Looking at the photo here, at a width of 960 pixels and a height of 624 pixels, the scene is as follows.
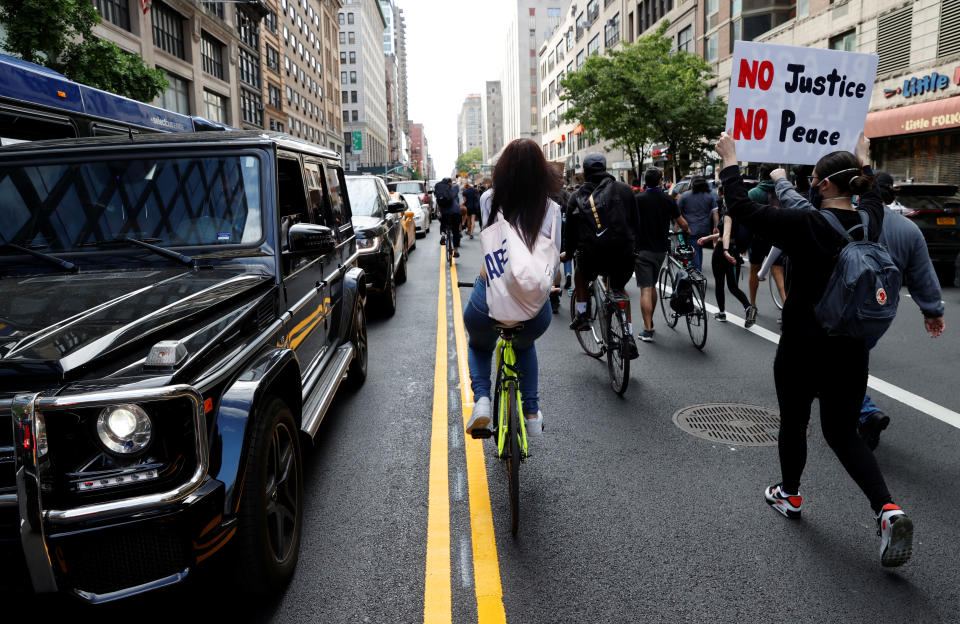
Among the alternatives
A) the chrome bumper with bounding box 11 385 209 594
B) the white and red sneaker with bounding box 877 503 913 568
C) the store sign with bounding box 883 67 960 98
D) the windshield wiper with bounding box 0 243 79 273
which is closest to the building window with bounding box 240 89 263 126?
the store sign with bounding box 883 67 960 98

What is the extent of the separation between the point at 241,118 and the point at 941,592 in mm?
46491

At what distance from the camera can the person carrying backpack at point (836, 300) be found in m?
3.36

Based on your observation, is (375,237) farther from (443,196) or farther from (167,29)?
(167,29)

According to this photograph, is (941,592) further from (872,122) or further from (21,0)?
(872,122)

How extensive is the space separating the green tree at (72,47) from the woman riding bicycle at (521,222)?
39.0ft

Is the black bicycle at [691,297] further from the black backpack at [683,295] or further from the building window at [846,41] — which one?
the building window at [846,41]

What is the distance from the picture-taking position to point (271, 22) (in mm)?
54750

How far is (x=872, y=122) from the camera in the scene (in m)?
25.8

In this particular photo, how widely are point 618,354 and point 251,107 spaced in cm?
4734

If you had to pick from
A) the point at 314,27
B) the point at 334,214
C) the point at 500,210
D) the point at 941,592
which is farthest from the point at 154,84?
the point at 314,27

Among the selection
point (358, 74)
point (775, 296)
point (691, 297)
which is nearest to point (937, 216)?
point (775, 296)

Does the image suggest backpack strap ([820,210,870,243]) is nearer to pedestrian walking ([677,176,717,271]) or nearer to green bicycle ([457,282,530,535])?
green bicycle ([457,282,530,535])

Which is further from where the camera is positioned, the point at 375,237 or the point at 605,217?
the point at 375,237

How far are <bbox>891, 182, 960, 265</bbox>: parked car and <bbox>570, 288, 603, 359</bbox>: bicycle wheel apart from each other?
7.65 m
